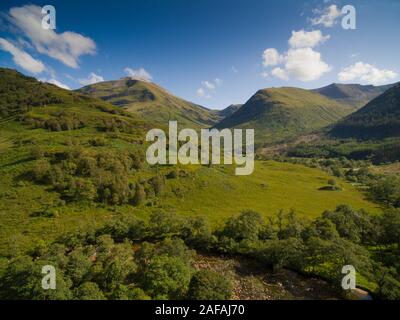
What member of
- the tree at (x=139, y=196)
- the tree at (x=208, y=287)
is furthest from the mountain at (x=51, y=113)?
the tree at (x=208, y=287)

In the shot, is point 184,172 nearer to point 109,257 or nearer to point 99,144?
point 99,144

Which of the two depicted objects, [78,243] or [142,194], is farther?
[142,194]

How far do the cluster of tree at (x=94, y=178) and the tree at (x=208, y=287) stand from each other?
39808 mm

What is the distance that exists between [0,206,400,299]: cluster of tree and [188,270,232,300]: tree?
121 millimetres

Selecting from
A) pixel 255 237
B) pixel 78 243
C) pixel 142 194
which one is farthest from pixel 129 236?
pixel 255 237

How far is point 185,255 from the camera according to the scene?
42.9 metres

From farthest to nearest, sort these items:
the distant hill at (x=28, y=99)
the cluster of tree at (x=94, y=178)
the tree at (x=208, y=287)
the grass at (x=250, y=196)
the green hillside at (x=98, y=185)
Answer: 1. the distant hill at (x=28, y=99)
2. the grass at (x=250, y=196)
3. the cluster of tree at (x=94, y=178)
4. the green hillside at (x=98, y=185)
5. the tree at (x=208, y=287)

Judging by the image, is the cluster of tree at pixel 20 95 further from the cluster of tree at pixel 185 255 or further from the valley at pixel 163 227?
the cluster of tree at pixel 185 255

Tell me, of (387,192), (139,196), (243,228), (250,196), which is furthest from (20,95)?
(387,192)

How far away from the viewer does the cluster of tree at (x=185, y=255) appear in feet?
106

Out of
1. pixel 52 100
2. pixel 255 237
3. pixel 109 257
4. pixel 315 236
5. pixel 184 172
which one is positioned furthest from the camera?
pixel 52 100

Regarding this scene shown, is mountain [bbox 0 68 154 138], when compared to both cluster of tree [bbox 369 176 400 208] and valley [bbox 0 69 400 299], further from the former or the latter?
cluster of tree [bbox 369 176 400 208]

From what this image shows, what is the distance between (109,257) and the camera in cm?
3931

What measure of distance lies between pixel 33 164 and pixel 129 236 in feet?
143
